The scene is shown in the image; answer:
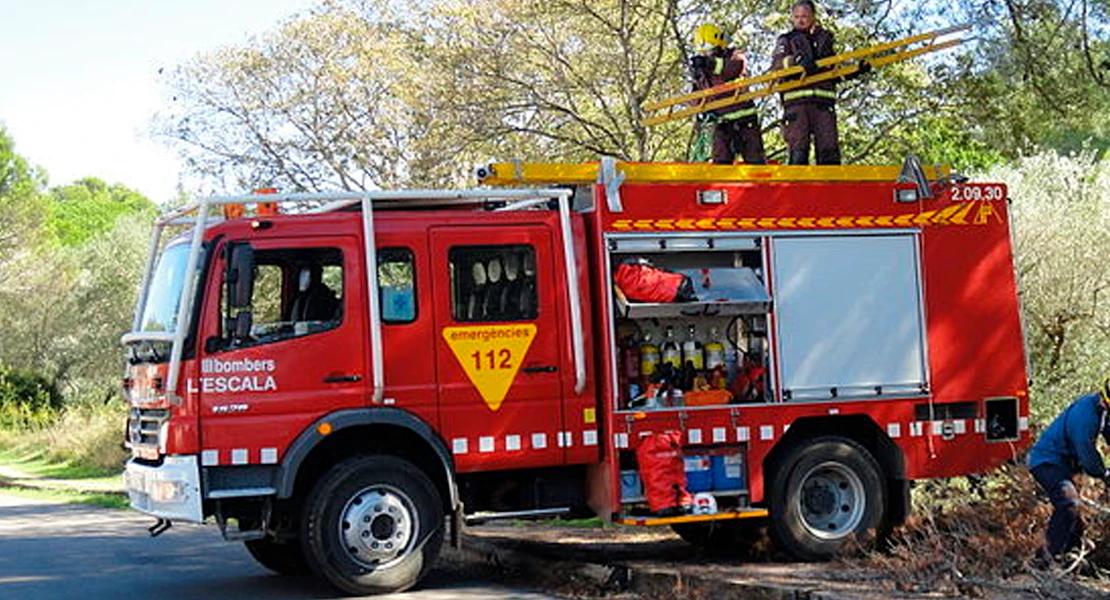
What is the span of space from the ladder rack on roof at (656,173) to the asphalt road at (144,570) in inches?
122

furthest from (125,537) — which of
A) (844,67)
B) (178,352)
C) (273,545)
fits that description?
(844,67)

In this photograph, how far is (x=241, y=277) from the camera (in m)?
10.4

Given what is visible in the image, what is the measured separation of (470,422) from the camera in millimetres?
10875

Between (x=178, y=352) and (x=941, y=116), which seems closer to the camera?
(x=178, y=352)

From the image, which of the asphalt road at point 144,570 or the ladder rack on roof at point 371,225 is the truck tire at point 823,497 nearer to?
the ladder rack on roof at point 371,225

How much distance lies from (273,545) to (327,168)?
67.4 ft

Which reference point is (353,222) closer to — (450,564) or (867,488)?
(450,564)

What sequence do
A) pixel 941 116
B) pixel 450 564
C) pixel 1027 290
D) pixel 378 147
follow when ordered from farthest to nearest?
pixel 378 147 → pixel 941 116 → pixel 1027 290 → pixel 450 564

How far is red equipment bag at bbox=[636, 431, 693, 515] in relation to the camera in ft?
36.2

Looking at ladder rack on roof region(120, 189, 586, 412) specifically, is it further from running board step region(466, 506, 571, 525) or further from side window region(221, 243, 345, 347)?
running board step region(466, 506, 571, 525)

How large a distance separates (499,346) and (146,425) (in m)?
2.64

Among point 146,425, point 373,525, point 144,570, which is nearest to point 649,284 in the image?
point 373,525

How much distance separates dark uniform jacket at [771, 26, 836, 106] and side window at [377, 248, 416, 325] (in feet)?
12.8

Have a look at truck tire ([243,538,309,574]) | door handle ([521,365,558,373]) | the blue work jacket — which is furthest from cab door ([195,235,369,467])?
the blue work jacket
